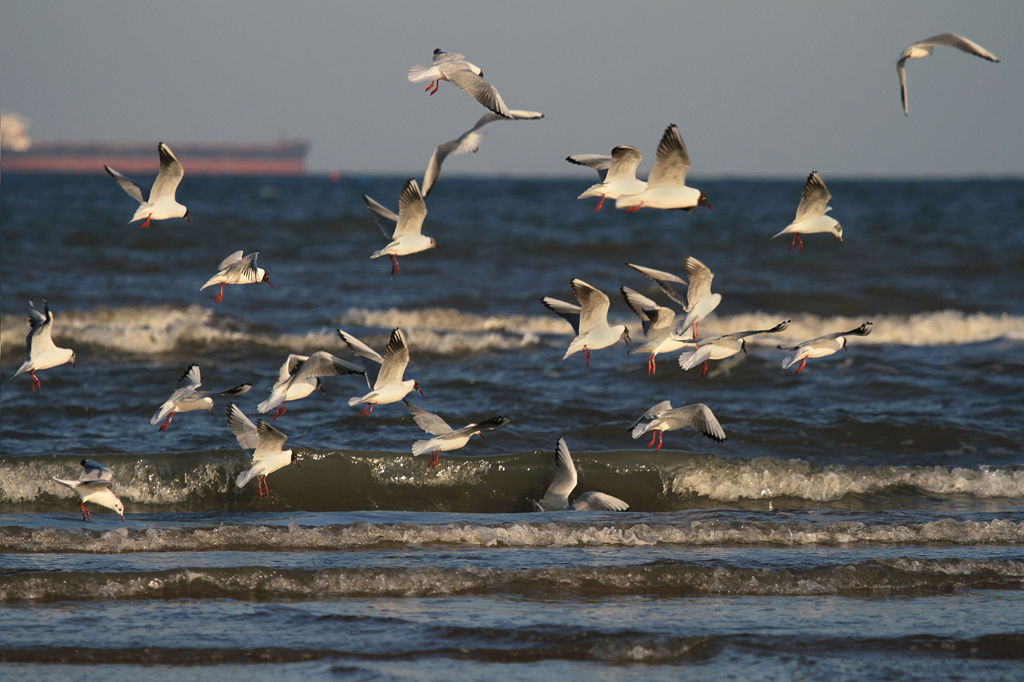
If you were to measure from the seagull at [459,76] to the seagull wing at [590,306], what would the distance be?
4.25 feet

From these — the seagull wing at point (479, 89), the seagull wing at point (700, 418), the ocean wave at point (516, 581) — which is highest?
the seagull wing at point (479, 89)

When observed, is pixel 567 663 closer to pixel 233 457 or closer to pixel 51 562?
pixel 51 562

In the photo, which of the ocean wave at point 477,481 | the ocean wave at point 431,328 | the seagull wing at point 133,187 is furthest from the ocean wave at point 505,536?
the ocean wave at point 431,328

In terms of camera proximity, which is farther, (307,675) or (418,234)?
(418,234)

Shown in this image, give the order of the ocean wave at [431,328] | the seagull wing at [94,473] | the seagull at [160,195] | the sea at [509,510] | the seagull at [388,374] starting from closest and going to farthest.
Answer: the sea at [509,510] < the seagull wing at [94,473] < the seagull at [388,374] < the seagull at [160,195] < the ocean wave at [431,328]

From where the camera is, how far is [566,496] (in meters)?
8.62

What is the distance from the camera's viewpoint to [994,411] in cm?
1156

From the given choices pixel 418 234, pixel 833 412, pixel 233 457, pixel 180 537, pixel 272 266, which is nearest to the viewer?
pixel 180 537

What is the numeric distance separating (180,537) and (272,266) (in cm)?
1694

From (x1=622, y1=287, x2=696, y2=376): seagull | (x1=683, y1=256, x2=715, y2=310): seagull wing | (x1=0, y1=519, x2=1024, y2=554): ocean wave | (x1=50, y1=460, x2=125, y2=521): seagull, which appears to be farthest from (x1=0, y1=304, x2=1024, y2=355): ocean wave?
(x1=0, y1=519, x2=1024, y2=554): ocean wave

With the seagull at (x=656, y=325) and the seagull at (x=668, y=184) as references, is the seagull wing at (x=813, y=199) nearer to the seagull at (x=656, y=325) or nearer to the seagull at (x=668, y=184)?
the seagull at (x=668, y=184)

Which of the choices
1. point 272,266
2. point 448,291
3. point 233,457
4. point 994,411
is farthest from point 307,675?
point 272,266

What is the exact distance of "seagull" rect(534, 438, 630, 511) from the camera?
332 inches

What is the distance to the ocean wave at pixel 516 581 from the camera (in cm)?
636
